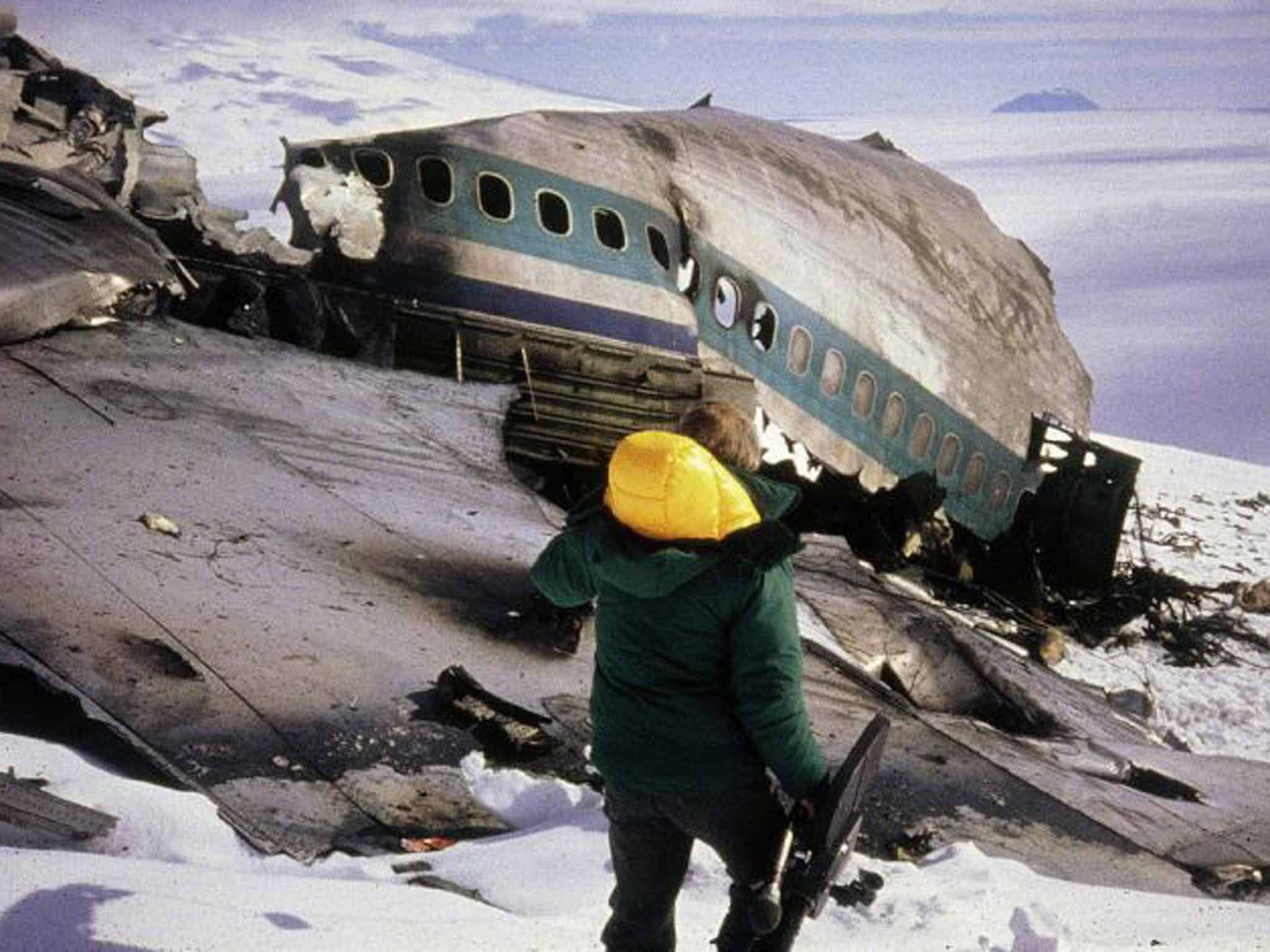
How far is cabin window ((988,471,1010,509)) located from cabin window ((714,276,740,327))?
659 centimetres

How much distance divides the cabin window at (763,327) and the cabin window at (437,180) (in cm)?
485

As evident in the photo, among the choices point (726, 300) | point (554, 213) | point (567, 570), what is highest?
point (567, 570)

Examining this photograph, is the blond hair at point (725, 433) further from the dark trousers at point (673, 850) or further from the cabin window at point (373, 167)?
the cabin window at point (373, 167)

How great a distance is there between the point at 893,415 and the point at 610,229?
588 centimetres

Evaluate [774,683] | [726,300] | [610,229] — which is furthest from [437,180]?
[774,683]

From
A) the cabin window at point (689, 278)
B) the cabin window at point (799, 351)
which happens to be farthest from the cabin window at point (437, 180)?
the cabin window at point (799, 351)

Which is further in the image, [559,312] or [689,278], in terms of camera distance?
[689,278]

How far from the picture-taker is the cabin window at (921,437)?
71.2 ft

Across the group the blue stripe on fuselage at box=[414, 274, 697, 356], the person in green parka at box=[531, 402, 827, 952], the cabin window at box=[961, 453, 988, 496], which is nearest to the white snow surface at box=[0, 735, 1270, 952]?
the person in green parka at box=[531, 402, 827, 952]

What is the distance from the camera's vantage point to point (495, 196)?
17.7 m

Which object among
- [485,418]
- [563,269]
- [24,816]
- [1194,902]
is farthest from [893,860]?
[563,269]

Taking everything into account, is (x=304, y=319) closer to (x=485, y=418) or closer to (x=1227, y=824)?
(x=485, y=418)

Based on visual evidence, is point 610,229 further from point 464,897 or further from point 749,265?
point 464,897

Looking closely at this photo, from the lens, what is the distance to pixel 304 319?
14648 mm
